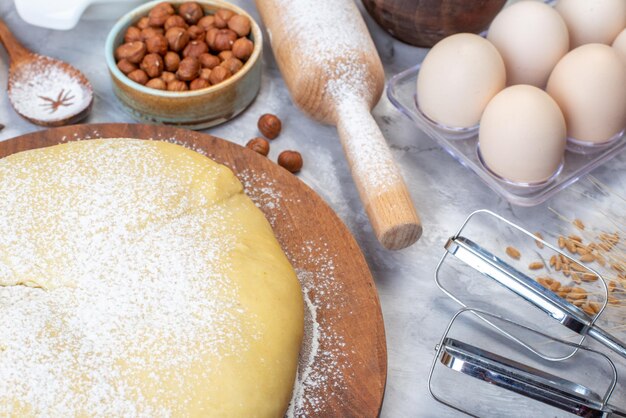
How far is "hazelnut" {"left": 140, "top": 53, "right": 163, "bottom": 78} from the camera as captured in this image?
3.68 feet

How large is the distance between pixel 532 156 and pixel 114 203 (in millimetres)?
574

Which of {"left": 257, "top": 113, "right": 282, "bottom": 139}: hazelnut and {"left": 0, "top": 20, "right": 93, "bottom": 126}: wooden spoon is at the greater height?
{"left": 257, "top": 113, "right": 282, "bottom": 139}: hazelnut

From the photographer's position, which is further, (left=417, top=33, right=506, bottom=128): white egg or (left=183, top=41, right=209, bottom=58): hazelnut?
(left=183, top=41, right=209, bottom=58): hazelnut

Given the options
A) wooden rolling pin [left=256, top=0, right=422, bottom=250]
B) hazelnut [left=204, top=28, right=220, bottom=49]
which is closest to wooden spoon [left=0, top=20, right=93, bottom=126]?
hazelnut [left=204, top=28, right=220, bottom=49]

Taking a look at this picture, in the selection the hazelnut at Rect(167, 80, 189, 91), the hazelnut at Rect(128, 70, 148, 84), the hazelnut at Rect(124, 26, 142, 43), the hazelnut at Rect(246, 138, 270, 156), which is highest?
the hazelnut at Rect(124, 26, 142, 43)

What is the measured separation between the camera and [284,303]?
2.65 ft

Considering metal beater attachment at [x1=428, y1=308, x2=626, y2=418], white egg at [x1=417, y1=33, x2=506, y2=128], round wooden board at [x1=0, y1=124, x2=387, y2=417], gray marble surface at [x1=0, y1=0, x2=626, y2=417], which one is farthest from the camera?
white egg at [x1=417, y1=33, x2=506, y2=128]

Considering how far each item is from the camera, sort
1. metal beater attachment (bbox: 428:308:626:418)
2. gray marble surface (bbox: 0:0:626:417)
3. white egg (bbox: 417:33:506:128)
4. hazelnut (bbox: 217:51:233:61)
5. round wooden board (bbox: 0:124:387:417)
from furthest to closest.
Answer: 1. hazelnut (bbox: 217:51:233:61)
2. white egg (bbox: 417:33:506:128)
3. gray marble surface (bbox: 0:0:626:417)
4. round wooden board (bbox: 0:124:387:417)
5. metal beater attachment (bbox: 428:308:626:418)

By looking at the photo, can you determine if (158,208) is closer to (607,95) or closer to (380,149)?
(380,149)

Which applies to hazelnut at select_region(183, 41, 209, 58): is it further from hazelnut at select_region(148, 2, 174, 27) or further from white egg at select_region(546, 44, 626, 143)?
white egg at select_region(546, 44, 626, 143)

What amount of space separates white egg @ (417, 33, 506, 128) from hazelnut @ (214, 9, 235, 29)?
13.5 inches

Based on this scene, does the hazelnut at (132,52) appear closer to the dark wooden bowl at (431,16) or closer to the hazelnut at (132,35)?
the hazelnut at (132,35)

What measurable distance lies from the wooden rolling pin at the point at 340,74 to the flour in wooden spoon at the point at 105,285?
0.26 m

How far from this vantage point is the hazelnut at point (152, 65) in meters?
1.12
